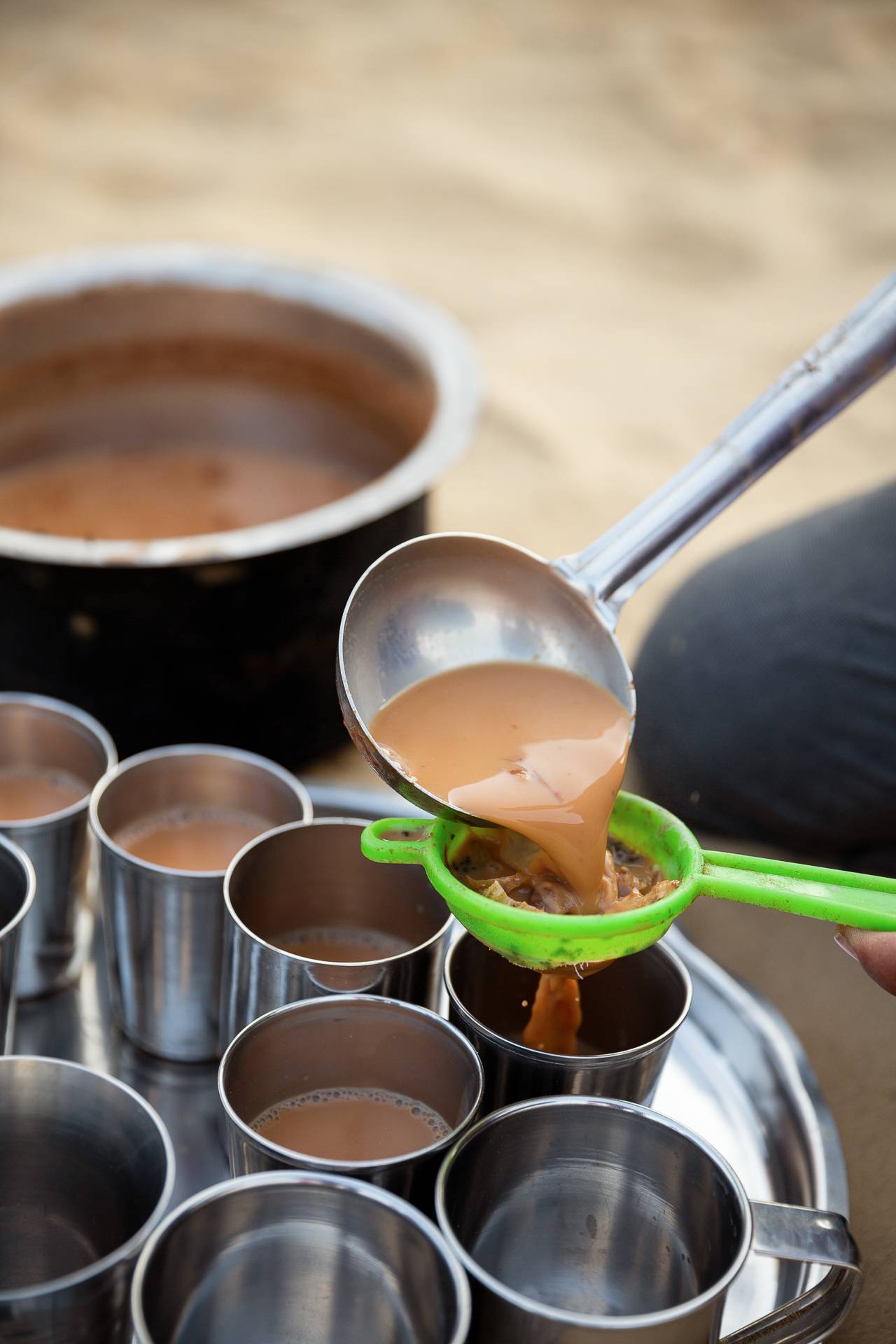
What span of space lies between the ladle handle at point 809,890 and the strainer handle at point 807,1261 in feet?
0.50

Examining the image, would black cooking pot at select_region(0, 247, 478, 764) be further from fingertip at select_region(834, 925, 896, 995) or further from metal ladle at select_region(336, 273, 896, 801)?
fingertip at select_region(834, 925, 896, 995)

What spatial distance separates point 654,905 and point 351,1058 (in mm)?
217

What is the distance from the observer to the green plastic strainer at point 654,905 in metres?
0.66

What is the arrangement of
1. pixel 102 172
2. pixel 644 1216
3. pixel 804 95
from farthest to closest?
pixel 804 95, pixel 102 172, pixel 644 1216

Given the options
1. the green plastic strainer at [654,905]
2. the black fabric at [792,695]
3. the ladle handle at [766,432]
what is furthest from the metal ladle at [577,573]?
the black fabric at [792,695]

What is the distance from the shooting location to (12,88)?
2.95 metres

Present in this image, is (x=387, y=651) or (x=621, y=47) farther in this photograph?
(x=621, y=47)

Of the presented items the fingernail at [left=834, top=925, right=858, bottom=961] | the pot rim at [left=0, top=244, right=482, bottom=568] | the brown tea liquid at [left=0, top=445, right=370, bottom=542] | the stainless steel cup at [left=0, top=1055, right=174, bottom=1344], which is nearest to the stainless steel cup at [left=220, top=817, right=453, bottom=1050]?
the stainless steel cup at [left=0, top=1055, right=174, bottom=1344]

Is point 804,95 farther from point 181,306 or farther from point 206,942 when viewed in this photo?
point 206,942

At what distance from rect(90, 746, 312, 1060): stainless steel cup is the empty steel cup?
6.4 inches

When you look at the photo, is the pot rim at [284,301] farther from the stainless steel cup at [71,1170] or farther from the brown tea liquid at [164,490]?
the stainless steel cup at [71,1170]

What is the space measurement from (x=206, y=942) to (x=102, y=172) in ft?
7.32

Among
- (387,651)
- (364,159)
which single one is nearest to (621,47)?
(364,159)

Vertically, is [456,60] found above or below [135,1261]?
below
